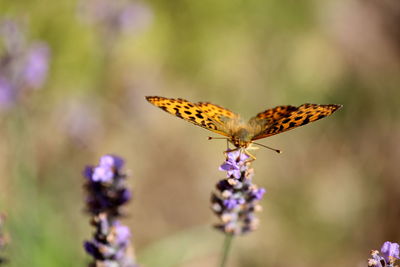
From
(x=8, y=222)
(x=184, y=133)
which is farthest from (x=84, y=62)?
(x=8, y=222)

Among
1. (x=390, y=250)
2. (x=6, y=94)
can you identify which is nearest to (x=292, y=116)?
(x=390, y=250)

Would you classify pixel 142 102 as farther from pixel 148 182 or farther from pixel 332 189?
pixel 332 189

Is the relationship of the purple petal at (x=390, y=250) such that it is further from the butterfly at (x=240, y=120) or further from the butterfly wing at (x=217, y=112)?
the butterfly wing at (x=217, y=112)

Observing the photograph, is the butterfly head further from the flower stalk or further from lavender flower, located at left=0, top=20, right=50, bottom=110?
lavender flower, located at left=0, top=20, right=50, bottom=110

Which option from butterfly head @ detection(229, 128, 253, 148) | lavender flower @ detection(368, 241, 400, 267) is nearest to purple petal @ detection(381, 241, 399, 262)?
lavender flower @ detection(368, 241, 400, 267)

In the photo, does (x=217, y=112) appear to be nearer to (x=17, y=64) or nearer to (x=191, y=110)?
(x=191, y=110)

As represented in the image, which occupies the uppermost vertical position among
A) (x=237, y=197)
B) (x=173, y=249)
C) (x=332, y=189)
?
(x=332, y=189)
